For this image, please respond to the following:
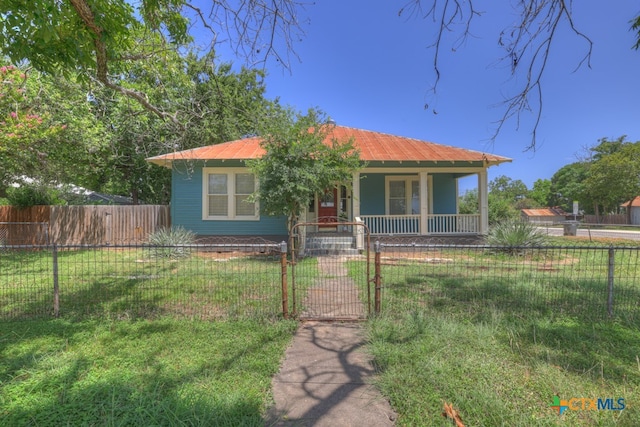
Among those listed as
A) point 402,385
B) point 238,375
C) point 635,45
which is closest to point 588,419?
point 402,385

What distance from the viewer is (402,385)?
277 centimetres

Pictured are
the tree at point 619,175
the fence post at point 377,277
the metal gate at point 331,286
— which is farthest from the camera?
the tree at point 619,175

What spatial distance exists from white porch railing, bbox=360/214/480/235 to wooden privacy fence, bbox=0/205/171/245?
9.09 m

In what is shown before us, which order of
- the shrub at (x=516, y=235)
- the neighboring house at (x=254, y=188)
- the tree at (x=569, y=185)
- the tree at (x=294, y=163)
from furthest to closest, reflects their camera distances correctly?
the tree at (x=569, y=185), the neighboring house at (x=254, y=188), the shrub at (x=516, y=235), the tree at (x=294, y=163)

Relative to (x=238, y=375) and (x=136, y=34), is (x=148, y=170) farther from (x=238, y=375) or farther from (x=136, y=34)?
(x=238, y=375)

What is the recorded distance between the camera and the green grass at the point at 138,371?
2.38 meters

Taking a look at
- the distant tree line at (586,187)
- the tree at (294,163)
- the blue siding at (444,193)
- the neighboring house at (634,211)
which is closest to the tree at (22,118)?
the tree at (294,163)

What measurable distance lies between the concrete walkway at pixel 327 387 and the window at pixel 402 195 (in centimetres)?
1041

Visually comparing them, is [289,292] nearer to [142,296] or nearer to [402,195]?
[142,296]

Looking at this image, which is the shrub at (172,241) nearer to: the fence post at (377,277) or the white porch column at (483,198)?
the fence post at (377,277)

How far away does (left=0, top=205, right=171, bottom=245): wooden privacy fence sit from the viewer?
13141mm

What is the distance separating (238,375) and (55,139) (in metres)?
12.4

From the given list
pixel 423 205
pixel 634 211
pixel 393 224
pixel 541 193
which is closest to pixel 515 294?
pixel 423 205

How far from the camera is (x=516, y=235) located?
9797 millimetres
